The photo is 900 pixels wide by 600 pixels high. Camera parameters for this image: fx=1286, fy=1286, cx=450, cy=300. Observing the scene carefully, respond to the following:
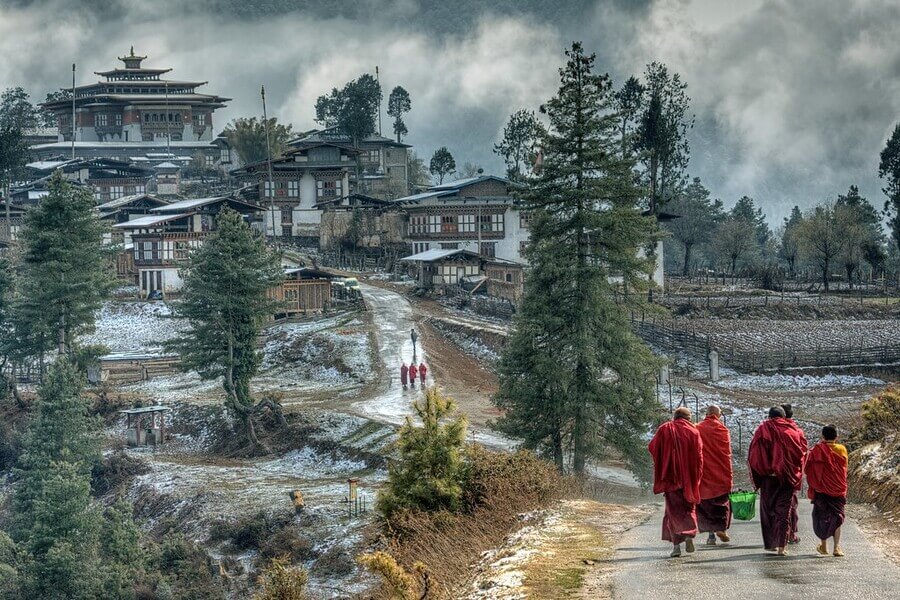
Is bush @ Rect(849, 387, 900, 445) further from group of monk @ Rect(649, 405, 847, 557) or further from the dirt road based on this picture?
the dirt road

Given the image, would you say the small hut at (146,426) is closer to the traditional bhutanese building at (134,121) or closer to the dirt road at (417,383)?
the dirt road at (417,383)

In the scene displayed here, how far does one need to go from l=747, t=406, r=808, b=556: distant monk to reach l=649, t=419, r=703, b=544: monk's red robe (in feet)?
3.09

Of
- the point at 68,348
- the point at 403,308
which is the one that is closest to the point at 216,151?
the point at 403,308

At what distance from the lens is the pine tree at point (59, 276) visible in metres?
62.7

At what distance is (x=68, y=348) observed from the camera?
63.3m

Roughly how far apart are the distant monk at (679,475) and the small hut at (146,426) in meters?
39.5

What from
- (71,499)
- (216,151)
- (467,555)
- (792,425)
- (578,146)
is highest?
(216,151)

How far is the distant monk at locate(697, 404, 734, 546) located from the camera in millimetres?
18531

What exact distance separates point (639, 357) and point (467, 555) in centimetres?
2001

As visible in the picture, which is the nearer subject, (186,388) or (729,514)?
(729,514)

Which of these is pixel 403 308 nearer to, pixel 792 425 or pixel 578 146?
pixel 578 146

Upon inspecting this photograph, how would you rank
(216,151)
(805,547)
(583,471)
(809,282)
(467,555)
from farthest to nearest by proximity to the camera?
(216,151) → (809,282) → (583,471) → (467,555) → (805,547)

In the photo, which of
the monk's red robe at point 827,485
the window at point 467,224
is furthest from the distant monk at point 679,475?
the window at point 467,224

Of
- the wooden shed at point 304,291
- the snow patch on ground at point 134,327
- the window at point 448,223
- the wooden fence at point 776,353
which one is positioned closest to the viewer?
the wooden fence at point 776,353
